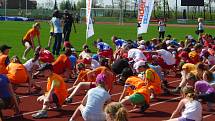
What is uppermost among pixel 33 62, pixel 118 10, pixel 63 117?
pixel 118 10

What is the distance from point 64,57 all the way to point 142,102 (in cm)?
456

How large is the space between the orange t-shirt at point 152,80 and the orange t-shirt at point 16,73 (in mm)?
3128

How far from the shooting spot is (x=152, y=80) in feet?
39.7

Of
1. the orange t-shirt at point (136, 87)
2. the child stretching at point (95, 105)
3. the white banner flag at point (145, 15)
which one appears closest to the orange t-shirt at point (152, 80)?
the orange t-shirt at point (136, 87)

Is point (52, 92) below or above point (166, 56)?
below

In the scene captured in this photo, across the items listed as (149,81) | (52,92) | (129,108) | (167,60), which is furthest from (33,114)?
(167,60)

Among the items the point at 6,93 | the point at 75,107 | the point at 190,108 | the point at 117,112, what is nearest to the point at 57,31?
the point at 75,107

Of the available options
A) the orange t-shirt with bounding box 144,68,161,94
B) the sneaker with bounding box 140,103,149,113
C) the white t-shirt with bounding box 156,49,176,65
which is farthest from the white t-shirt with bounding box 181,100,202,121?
the white t-shirt with bounding box 156,49,176,65

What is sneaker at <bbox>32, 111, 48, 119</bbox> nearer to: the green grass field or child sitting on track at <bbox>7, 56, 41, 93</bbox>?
child sitting on track at <bbox>7, 56, 41, 93</bbox>

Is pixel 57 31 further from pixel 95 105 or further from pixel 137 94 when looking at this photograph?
pixel 95 105

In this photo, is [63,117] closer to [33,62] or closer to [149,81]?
[149,81]

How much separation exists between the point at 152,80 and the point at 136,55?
11.6ft

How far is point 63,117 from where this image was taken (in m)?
10.2

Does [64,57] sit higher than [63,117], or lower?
higher
